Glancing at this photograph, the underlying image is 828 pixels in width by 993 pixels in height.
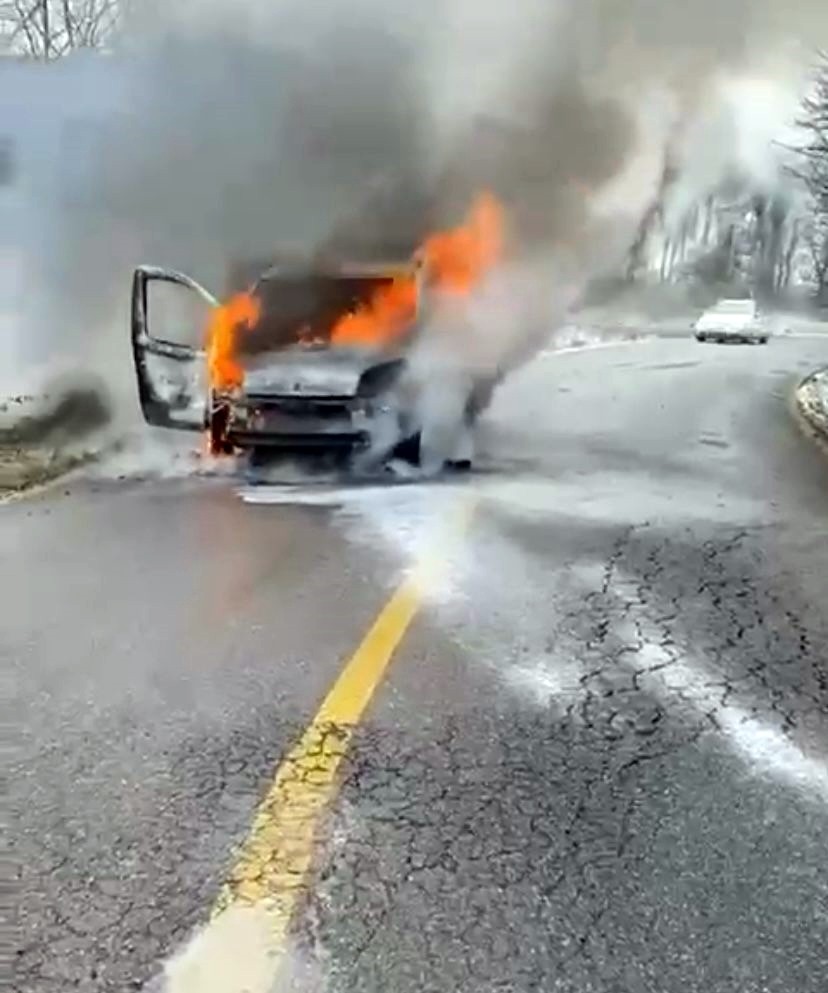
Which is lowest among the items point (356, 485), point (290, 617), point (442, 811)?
point (356, 485)

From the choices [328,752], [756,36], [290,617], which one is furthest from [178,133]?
[328,752]

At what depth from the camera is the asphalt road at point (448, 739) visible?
309 cm

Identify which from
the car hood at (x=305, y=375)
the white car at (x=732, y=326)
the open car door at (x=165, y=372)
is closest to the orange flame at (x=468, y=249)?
the car hood at (x=305, y=375)

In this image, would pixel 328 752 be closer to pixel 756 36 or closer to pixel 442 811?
pixel 442 811

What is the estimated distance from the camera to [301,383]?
10.7 m

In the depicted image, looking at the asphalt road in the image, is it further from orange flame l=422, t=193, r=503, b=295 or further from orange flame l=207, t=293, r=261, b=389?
orange flame l=422, t=193, r=503, b=295

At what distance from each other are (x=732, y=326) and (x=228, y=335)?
31.0 m

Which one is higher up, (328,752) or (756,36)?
(756,36)

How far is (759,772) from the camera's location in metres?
4.30

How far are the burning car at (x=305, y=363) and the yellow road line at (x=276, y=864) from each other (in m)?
5.59

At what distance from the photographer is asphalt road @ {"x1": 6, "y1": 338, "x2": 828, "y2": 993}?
3094mm

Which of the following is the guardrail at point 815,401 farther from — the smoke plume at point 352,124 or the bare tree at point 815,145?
the smoke plume at point 352,124

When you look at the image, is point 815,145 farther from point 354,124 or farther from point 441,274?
point 441,274

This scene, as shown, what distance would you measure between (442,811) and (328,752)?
59 cm
